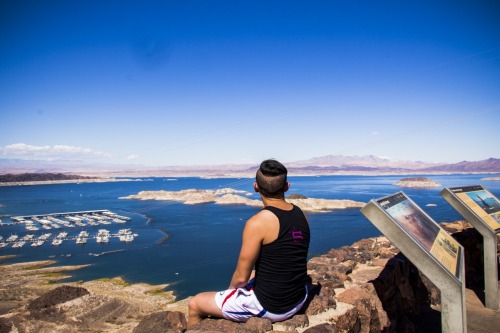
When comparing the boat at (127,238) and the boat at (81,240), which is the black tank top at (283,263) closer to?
the boat at (127,238)

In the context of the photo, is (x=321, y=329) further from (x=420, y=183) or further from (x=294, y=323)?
(x=420, y=183)

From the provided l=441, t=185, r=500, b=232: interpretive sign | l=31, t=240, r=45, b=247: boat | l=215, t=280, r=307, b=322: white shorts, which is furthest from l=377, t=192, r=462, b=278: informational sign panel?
l=31, t=240, r=45, b=247: boat

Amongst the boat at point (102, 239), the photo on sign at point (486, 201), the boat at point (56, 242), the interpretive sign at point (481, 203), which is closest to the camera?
the interpretive sign at point (481, 203)

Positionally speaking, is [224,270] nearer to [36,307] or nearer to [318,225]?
[36,307]

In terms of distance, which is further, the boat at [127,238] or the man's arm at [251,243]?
the boat at [127,238]

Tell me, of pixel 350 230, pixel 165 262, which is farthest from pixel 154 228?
pixel 350 230

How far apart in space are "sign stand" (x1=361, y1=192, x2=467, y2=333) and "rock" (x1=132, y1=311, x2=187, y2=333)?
2.94m

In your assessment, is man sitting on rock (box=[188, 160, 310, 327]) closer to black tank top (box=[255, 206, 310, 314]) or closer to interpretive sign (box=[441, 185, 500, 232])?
black tank top (box=[255, 206, 310, 314])

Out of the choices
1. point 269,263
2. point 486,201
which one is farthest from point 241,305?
point 486,201

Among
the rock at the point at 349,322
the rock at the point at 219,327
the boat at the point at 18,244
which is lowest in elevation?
the boat at the point at 18,244

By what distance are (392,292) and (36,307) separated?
14.6 metres

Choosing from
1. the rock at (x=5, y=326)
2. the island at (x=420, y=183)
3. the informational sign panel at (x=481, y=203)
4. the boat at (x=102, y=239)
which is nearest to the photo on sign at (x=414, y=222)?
the informational sign panel at (x=481, y=203)

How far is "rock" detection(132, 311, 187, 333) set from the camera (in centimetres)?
426

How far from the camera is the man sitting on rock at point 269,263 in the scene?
255cm
